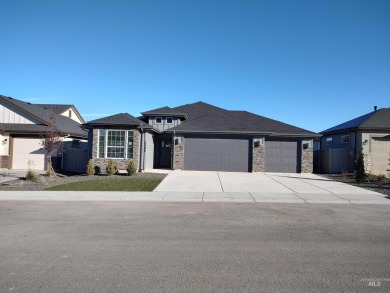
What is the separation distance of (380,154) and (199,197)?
58.2ft

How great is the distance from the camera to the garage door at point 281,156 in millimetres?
23031

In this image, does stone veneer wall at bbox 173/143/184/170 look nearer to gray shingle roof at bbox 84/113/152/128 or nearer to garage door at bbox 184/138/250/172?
garage door at bbox 184/138/250/172

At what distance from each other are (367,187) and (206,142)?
1120 cm

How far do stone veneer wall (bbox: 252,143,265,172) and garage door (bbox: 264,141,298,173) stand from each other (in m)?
0.84

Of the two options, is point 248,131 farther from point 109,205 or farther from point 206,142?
point 109,205

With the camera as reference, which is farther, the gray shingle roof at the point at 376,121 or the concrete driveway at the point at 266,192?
the gray shingle roof at the point at 376,121

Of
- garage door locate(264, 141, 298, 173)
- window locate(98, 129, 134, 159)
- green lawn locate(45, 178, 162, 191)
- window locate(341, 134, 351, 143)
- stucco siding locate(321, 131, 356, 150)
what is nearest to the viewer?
green lawn locate(45, 178, 162, 191)

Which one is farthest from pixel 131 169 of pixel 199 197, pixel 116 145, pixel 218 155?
pixel 199 197

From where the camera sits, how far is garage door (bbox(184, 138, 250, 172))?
74.1 feet

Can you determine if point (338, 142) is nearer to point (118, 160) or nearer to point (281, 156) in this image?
point (281, 156)

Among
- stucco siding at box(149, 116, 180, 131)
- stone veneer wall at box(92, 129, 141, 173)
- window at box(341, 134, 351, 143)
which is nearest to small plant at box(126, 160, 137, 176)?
stone veneer wall at box(92, 129, 141, 173)

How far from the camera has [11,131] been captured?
22.7 m

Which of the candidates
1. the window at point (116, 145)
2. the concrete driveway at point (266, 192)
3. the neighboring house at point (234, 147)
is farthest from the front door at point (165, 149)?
the concrete driveway at point (266, 192)

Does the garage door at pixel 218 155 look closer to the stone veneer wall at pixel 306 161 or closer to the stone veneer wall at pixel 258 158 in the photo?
the stone veneer wall at pixel 258 158
